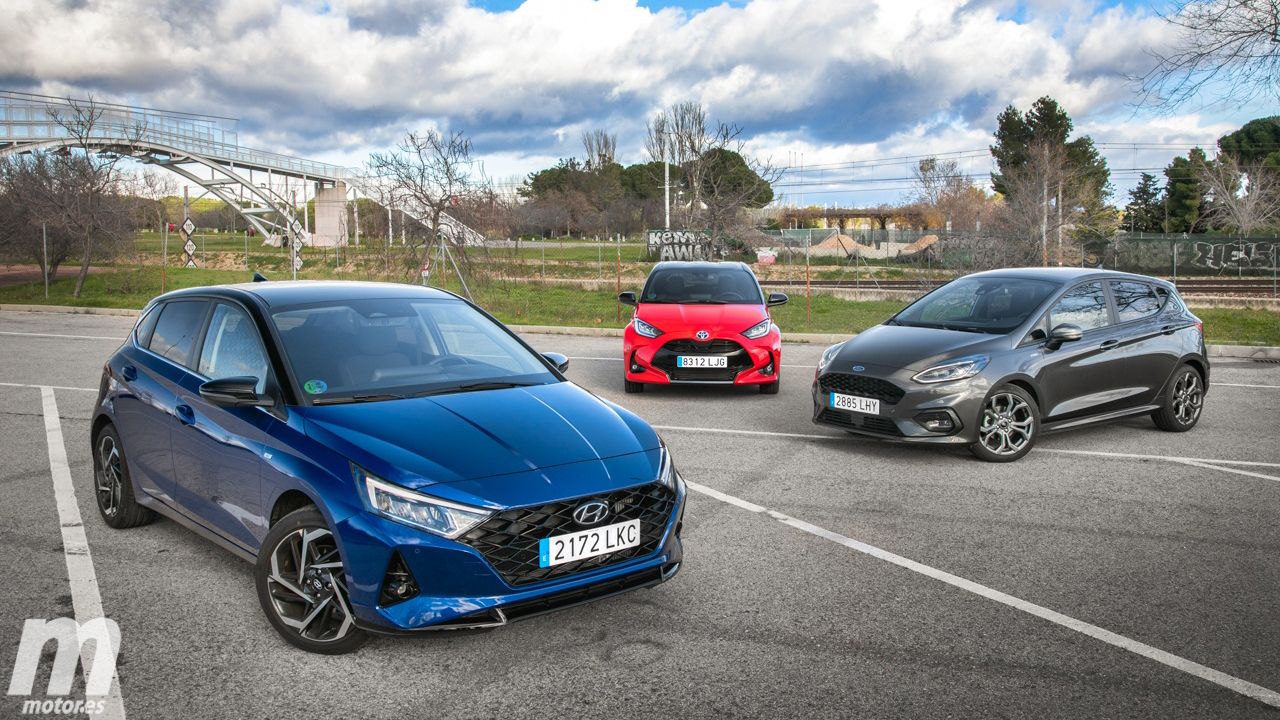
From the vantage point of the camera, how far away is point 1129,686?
149 inches

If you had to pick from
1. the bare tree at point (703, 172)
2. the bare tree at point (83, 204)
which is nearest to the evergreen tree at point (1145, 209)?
the bare tree at point (703, 172)

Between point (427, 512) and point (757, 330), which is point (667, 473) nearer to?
point (427, 512)

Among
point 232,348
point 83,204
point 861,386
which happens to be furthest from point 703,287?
point 83,204

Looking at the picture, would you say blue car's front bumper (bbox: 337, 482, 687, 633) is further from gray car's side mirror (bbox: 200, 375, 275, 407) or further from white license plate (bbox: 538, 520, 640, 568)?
gray car's side mirror (bbox: 200, 375, 275, 407)

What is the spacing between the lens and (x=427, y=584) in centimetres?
372

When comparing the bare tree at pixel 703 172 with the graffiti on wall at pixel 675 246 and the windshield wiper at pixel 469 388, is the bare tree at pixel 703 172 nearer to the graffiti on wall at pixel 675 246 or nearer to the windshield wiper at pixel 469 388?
the graffiti on wall at pixel 675 246

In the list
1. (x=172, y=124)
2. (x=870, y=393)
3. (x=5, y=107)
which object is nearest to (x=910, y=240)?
(x=172, y=124)

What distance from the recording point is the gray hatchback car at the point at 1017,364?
7.70 meters

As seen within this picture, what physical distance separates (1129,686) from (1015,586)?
1.16 metres

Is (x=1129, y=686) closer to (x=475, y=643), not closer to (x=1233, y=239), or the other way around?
(x=475, y=643)

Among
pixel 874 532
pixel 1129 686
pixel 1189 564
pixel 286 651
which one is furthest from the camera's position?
pixel 874 532

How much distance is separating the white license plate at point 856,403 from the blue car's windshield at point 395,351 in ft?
11.2

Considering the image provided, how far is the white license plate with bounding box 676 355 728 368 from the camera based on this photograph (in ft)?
34.4

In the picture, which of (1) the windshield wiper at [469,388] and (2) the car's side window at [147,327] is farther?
(2) the car's side window at [147,327]
